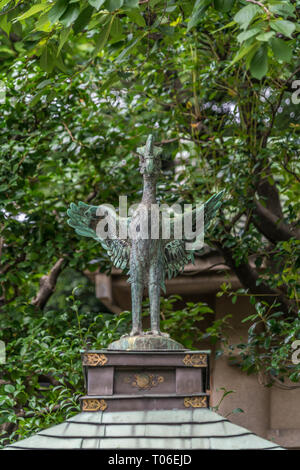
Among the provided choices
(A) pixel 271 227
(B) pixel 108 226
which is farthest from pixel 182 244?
(A) pixel 271 227

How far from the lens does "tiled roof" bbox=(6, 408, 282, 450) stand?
3738mm

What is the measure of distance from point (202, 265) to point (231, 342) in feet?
3.47

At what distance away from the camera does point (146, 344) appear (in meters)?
4.24

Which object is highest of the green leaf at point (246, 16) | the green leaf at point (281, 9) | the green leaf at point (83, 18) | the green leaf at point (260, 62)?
the green leaf at point (83, 18)

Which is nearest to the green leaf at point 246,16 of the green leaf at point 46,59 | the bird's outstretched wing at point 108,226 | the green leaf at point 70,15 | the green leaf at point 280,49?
the green leaf at point 280,49

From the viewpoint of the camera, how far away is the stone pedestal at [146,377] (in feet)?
13.4

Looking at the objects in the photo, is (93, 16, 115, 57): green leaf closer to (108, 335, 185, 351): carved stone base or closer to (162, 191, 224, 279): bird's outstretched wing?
(162, 191, 224, 279): bird's outstretched wing

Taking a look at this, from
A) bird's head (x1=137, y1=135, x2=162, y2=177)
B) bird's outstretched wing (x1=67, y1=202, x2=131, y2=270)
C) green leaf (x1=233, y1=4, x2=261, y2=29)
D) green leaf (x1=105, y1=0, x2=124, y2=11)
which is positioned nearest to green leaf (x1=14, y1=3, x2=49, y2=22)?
green leaf (x1=105, y1=0, x2=124, y2=11)

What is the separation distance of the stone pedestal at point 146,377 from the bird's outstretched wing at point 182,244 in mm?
742

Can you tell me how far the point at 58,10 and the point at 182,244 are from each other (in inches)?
69.4

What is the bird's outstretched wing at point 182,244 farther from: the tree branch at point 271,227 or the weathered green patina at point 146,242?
the tree branch at point 271,227

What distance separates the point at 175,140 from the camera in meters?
7.36

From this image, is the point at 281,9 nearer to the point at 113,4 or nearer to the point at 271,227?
the point at 113,4
